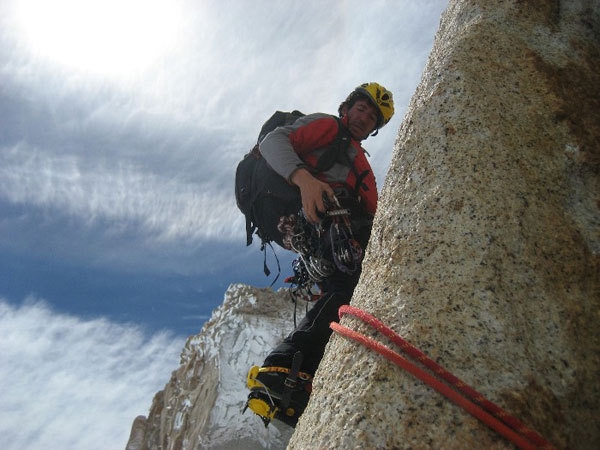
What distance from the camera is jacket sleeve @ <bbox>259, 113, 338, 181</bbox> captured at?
4688 mm

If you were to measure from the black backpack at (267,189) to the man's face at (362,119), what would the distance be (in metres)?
0.52

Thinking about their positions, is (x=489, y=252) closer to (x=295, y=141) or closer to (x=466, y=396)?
(x=466, y=396)

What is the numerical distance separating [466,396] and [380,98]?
4.51 meters

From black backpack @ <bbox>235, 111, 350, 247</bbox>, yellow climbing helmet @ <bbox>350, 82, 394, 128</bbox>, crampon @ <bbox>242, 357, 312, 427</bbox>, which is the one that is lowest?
crampon @ <bbox>242, 357, 312, 427</bbox>

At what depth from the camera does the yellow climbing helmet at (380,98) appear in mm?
5773

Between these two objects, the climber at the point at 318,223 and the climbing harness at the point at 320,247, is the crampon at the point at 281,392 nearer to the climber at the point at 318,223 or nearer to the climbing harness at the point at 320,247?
the climber at the point at 318,223

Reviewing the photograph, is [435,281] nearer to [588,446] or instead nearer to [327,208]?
[588,446]

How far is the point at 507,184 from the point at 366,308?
3.24ft

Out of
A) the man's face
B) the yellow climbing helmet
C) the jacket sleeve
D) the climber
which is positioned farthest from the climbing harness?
the yellow climbing helmet

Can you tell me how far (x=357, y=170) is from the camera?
4.95m

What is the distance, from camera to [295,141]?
196 inches

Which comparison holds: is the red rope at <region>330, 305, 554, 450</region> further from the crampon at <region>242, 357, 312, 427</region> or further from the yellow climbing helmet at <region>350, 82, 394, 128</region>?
the yellow climbing helmet at <region>350, 82, 394, 128</region>

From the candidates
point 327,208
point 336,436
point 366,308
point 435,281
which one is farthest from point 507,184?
point 327,208

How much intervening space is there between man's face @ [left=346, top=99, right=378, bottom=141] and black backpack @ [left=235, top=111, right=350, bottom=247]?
0.52 meters
